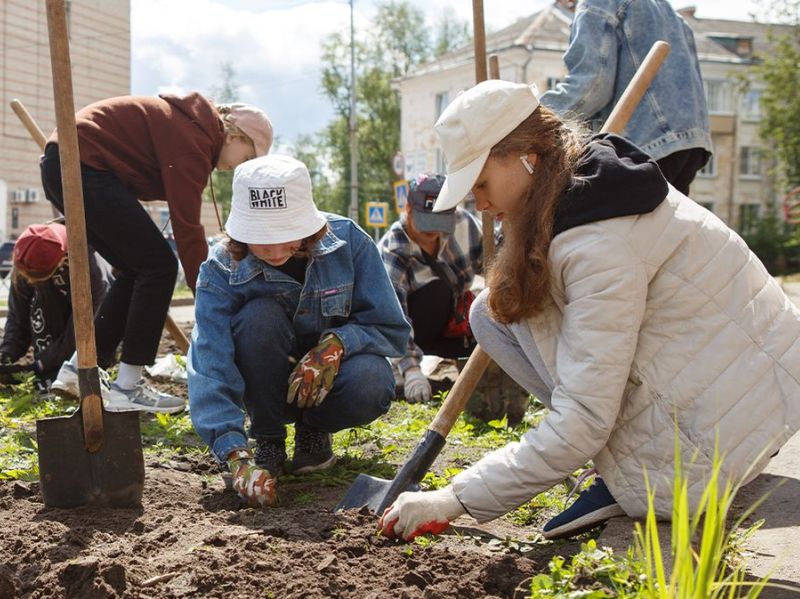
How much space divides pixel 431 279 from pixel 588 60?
1736mm

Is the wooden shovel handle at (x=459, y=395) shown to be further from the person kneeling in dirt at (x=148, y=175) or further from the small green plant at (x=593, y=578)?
the person kneeling in dirt at (x=148, y=175)

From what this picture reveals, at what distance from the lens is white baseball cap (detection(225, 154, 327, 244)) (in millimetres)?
3199

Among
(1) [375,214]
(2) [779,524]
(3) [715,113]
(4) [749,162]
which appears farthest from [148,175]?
(4) [749,162]

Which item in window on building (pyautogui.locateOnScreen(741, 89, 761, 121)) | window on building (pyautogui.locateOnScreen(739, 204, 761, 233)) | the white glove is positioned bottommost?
window on building (pyautogui.locateOnScreen(739, 204, 761, 233))

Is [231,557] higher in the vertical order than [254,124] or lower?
lower

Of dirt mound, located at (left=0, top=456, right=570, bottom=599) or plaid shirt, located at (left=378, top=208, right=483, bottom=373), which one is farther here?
plaid shirt, located at (left=378, top=208, right=483, bottom=373)

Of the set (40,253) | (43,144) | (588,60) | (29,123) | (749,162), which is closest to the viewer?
(588,60)

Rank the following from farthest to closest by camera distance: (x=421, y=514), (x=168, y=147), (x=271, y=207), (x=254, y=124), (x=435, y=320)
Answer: (x=435, y=320)
(x=254, y=124)
(x=168, y=147)
(x=271, y=207)
(x=421, y=514)

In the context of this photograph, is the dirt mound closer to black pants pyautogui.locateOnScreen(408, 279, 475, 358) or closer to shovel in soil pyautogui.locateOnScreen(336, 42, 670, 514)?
shovel in soil pyautogui.locateOnScreen(336, 42, 670, 514)

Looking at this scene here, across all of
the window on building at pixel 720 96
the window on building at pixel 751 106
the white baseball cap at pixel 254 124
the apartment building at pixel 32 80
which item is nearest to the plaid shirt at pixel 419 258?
the white baseball cap at pixel 254 124

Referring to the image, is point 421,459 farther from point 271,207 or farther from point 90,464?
point 90,464

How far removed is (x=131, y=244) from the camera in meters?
4.59

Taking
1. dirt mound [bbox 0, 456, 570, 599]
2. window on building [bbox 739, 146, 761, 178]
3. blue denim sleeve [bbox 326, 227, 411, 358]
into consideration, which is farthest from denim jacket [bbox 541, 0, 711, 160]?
window on building [bbox 739, 146, 761, 178]

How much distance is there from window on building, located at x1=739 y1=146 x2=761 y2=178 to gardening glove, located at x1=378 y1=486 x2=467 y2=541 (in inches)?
1738
